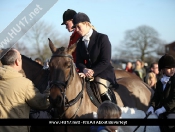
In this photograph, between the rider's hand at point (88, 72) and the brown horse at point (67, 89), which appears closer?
the brown horse at point (67, 89)

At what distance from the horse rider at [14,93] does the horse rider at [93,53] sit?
109 cm

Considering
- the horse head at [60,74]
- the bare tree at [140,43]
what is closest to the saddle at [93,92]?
the horse head at [60,74]

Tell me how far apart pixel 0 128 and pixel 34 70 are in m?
1.62

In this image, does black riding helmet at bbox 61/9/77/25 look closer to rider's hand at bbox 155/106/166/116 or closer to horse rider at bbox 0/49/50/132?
horse rider at bbox 0/49/50/132

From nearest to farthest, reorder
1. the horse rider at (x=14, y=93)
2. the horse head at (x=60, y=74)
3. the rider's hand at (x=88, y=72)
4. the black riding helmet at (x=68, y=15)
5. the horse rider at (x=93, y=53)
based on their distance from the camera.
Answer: the horse rider at (x=14, y=93) → the horse head at (x=60, y=74) → the rider's hand at (x=88, y=72) → the horse rider at (x=93, y=53) → the black riding helmet at (x=68, y=15)

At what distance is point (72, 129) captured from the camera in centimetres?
416

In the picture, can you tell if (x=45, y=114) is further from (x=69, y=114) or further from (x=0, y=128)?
(x=0, y=128)

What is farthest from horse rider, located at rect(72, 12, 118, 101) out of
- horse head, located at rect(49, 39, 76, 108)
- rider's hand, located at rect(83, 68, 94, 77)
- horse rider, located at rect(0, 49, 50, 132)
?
horse rider, located at rect(0, 49, 50, 132)

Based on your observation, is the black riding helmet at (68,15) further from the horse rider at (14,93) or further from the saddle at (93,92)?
the horse rider at (14,93)

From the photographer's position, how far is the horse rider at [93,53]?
455 cm

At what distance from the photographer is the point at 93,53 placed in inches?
185

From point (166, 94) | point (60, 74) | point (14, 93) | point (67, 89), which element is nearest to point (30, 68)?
point (67, 89)

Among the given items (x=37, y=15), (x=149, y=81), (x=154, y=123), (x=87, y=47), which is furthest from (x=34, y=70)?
(x=149, y=81)

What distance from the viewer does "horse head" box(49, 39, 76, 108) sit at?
12.4 feet
